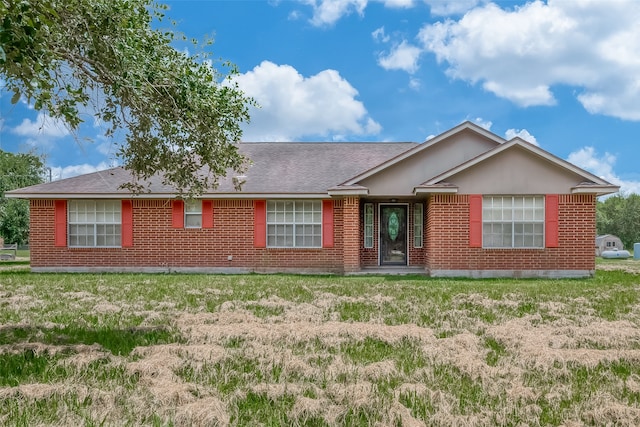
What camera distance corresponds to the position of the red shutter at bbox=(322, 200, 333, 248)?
1656 cm

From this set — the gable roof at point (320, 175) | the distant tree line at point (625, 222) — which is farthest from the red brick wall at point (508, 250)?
the distant tree line at point (625, 222)

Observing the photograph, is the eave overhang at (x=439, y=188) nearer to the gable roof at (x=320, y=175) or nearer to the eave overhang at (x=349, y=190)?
the gable roof at (x=320, y=175)

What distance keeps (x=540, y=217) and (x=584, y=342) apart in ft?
31.5

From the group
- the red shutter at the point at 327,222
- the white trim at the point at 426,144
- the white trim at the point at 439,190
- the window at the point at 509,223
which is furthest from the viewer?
the red shutter at the point at 327,222

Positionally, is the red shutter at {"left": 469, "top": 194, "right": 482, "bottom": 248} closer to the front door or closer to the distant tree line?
the front door

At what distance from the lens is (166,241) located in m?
16.8

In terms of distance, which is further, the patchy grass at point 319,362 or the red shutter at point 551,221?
the red shutter at point 551,221

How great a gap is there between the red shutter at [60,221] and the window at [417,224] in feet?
38.6

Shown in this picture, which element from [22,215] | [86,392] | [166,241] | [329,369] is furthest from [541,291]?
[22,215]

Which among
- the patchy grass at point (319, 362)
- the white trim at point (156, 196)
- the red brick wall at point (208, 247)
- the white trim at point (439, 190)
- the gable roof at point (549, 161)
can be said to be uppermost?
the gable roof at point (549, 161)

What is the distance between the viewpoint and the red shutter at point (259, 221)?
16.6 meters

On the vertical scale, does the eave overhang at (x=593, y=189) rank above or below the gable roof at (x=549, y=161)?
below

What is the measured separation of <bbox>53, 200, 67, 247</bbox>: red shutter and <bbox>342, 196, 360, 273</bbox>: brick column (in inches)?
369

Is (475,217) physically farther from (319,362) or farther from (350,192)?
(319,362)
